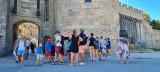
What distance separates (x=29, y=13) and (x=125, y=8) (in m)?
18.5

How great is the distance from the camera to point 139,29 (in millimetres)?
34000

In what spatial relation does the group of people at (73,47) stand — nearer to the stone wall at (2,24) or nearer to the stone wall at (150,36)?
the stone wall at (2,24)

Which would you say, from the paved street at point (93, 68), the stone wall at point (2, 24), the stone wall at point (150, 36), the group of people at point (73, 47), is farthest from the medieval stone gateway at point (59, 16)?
the stone wall at point (150, 36)

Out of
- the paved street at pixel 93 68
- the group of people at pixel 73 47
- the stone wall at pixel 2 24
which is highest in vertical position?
the stone wall at pixel 2 24

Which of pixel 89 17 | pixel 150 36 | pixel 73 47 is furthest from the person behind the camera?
pixel 150 36

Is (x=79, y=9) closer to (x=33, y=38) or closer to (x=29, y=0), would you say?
(x=29, y=0)

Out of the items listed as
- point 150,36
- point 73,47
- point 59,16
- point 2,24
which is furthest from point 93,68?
point 150,36

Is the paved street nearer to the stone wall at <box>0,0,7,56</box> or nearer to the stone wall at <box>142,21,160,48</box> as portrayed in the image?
the stone wall at <box>0,0,7,56</box>

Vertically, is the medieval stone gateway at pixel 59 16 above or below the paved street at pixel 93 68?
Answer: above

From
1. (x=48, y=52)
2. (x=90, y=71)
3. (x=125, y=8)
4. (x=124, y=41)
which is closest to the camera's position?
(x=90, y=71)

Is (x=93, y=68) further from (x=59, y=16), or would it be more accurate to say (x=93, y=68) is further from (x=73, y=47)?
(x=59, y=16)

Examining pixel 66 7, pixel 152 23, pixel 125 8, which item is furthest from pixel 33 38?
pixel 152 23

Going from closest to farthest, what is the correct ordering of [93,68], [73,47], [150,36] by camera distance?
1. [93,68]
2. [73,47]
3. [150,36]

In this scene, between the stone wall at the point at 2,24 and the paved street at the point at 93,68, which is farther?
the stone wall at the point at 2,24
